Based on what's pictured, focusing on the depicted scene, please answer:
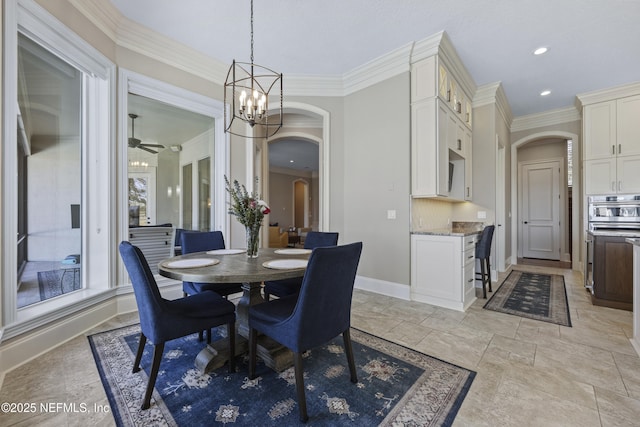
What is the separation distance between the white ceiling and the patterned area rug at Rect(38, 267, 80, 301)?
8.78 feet

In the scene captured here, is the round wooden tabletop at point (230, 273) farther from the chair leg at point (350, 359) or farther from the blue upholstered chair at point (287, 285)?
the blue upholstered chair at point (287, 285)

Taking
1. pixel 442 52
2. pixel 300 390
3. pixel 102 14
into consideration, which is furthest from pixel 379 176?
pixel 102 14

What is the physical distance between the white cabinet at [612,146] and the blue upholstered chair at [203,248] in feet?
19.3

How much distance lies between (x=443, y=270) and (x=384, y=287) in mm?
832

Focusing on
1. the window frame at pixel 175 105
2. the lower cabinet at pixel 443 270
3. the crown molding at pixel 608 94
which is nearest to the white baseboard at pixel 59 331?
the window frame at pixel 175 105

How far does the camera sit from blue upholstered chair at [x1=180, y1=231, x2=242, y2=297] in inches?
96.4

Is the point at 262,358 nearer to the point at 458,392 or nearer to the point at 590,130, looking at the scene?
the point at 458,392

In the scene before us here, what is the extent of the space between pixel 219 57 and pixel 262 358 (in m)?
3.58

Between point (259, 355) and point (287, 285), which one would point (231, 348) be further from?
point (287, 285)

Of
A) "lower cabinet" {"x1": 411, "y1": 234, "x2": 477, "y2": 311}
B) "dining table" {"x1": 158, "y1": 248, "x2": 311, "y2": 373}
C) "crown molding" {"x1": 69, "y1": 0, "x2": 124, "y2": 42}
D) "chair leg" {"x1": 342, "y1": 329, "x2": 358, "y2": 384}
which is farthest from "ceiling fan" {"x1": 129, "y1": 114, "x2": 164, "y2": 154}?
"lower cabinet" {"x1": 411, "y1": 234, "x2": 477, "y2": 311}

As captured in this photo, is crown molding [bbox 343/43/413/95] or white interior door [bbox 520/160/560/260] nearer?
crown molding [bbox 343/43/413/95]

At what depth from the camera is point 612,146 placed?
4.38 meters

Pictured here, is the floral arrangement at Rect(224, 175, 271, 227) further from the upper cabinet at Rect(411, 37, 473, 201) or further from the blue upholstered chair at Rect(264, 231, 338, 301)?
the upper cabinet at Rect(411, 37, 473, 201)

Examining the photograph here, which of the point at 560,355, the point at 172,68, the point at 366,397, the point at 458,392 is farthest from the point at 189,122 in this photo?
the point at 560,355
